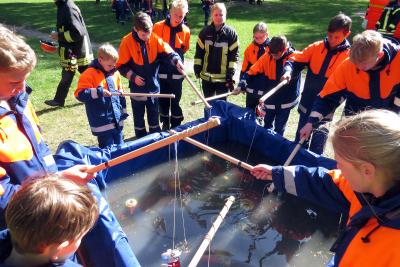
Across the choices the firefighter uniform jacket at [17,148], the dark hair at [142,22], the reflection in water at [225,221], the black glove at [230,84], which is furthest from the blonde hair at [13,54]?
the black glove at [230,84]

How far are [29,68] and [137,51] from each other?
2.54m

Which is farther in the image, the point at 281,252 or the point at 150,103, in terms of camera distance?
the point at 150,103

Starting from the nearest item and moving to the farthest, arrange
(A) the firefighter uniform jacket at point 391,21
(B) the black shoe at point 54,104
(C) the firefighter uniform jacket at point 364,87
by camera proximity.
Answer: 1. (C) the firefighter uniform jacket at point 364,87
2. (B) the black shoe at point 54,104
3. (A) the firefighter uniform jacket at point 391,21

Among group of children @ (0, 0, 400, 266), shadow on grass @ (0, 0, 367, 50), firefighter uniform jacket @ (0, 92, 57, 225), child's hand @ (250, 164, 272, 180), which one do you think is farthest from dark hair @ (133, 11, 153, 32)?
shadow on grass @ (0, 0, 367, 50)

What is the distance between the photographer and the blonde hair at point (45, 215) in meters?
1.32

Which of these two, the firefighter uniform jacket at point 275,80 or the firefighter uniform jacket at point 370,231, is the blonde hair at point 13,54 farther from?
the firefighter uniform jacket at point 275,80

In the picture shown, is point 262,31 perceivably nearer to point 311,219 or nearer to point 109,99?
point 109,99

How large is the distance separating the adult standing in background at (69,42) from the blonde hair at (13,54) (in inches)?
147

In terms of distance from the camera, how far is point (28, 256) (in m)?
1.36

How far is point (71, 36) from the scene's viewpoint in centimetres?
566

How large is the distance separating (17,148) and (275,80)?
3.20 m

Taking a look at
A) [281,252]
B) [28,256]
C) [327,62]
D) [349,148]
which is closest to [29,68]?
[28,256]

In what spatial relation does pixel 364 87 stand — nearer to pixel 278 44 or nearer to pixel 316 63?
pixel 316 63

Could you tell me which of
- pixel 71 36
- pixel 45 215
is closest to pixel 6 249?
pixel 45 215
